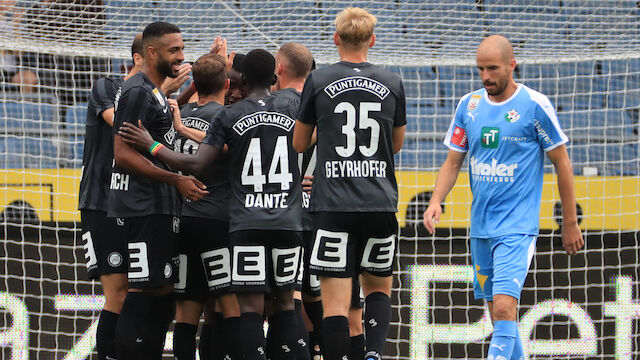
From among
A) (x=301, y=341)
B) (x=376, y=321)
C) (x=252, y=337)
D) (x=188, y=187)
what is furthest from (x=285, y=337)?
(x=188, y=187)

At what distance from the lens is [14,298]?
26.8ft

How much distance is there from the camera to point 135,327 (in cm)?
502

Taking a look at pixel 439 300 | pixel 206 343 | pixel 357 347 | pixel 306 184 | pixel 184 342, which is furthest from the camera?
pixel 439 300

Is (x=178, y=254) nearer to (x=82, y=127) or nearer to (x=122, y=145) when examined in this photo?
(x=122, y=145)

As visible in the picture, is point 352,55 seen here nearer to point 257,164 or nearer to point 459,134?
point 257,164

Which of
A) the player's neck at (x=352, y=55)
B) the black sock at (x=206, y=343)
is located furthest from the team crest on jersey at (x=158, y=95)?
the black sock at (x=206, y=343)

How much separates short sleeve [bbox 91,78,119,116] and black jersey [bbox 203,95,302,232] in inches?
37.1

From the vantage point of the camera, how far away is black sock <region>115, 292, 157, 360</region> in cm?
502

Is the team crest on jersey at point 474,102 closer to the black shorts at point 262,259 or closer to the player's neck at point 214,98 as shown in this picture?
the black shorts at point 262,259

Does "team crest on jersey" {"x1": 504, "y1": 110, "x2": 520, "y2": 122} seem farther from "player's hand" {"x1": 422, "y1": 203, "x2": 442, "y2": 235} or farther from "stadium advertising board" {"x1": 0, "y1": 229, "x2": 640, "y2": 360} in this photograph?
"stadium advertising board" {"x1": 0, "y1": 229, "x2": 640, "y2": 360}

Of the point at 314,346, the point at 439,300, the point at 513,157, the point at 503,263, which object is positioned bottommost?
Answer: the point at 314,346

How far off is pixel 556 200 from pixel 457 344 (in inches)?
68.1

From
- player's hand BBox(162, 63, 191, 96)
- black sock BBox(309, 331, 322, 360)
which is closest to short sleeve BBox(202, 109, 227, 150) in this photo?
player's hand BBox(162, 63, 191, 96)

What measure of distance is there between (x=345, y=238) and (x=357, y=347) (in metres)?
0.73
